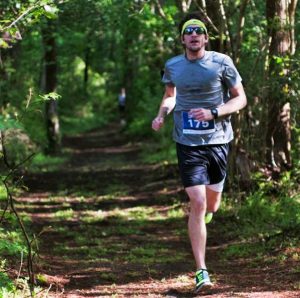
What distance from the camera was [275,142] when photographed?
1013 centimetres

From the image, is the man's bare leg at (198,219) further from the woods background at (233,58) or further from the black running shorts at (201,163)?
the woods background at (233,58)

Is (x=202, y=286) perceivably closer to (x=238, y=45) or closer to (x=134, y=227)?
(x=134, y=227)

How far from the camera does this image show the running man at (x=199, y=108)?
558 centimetres

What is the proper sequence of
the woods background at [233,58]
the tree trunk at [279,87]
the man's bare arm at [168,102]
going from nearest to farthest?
the man's bare arm at [168,102] < the woods background at [233,58] < the tree trunk at [279,87]

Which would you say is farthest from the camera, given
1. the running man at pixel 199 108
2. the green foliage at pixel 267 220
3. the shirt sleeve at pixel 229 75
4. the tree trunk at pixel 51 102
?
the tree trunk at pixel 51 102

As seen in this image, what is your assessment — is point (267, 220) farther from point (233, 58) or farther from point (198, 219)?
point (198, 219)

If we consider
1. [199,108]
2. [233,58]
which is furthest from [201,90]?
[233,58]

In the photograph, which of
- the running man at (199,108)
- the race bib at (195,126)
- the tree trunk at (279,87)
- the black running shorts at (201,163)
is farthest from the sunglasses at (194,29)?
the tree trunk at (279,87)

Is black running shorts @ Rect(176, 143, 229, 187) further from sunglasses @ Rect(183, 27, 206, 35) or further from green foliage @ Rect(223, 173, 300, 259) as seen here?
green foliage @ Rect(223, 173, 300, 259)

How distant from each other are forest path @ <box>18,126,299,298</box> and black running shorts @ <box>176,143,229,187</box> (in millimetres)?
973

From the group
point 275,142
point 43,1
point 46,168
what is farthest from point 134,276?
point 46,168

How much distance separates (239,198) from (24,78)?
1411cm

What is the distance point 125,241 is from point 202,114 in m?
3.82

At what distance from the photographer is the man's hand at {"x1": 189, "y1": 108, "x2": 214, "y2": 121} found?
5.38 m
